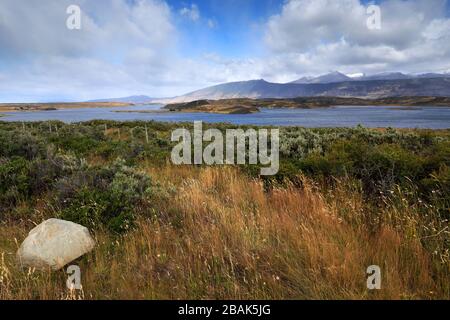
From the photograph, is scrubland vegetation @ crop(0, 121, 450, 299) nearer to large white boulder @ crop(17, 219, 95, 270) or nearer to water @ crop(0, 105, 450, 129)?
large white boulder @ crop(17, 219, 95, 270)

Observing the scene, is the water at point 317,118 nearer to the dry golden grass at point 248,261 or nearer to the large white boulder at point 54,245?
the dry golden grass at point 248,261

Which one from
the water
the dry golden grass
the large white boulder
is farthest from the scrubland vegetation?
the water

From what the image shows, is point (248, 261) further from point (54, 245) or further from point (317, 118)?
point (317, 118)

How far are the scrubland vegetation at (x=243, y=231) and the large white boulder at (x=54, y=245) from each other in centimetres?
13

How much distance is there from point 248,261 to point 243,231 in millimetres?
530

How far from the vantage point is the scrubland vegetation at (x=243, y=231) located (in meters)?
2.90

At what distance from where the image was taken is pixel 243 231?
12.2 feet

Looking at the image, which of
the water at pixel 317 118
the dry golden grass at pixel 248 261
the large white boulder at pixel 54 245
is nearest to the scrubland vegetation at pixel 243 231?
the dry golden grass at pixel 248 261

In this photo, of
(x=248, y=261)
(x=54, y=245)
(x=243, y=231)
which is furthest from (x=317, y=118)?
(x=54, y=245)

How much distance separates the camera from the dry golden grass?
2.81m

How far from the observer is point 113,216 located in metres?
4.74
